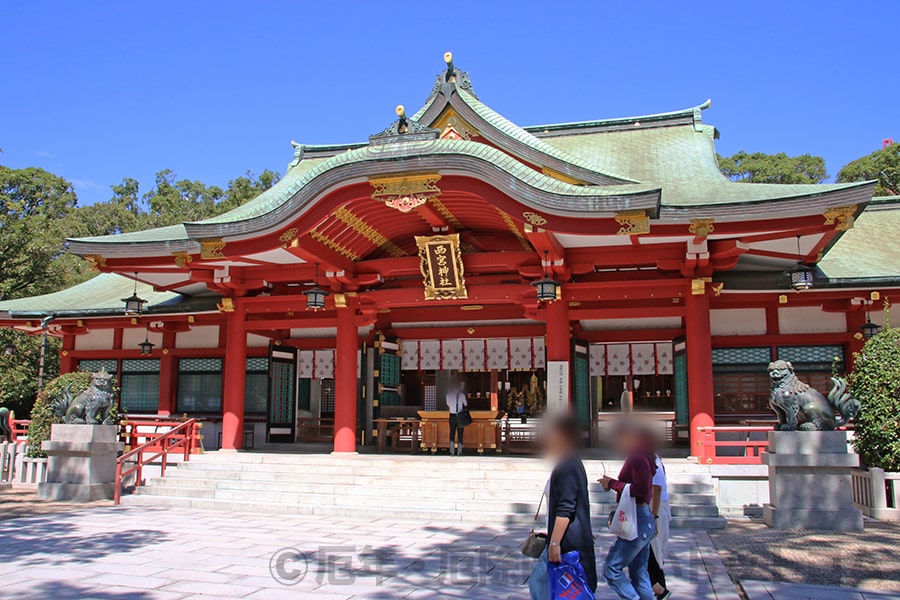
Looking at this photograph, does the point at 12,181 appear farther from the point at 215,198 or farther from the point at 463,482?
the point at 463,482

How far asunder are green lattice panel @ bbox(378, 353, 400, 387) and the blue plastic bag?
39.6 ft

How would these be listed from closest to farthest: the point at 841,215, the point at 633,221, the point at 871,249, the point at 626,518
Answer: the point at 626,518
the point at 841,215
the point at 633,221
the point at 871,249

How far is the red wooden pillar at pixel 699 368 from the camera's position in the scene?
12.3 meters

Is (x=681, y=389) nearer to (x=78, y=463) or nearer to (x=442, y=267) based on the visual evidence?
(x=442, y=267)

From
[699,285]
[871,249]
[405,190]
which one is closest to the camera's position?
[405,190]

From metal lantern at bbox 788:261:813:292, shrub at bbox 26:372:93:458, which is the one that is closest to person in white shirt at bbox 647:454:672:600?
metal lantern at bbox 788:261:813:292

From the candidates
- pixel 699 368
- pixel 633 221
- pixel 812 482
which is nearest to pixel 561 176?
pixel 633 221

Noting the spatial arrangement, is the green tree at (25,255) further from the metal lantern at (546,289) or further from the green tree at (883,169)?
the green tree at (883,169)

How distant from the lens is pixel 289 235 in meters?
12.5

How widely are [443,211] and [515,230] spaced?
1431 millimetres

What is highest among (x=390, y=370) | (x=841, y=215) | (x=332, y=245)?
(x=332, y=245)

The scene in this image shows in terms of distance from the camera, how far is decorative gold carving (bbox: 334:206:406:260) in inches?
505

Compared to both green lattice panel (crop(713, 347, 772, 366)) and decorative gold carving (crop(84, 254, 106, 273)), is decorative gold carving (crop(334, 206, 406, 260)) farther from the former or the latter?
green lattice panel (crop(713, 347, 772, 366))

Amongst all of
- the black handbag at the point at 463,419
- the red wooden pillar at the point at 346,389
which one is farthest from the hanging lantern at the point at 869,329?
the red wooden pillar at the point at 346,389
